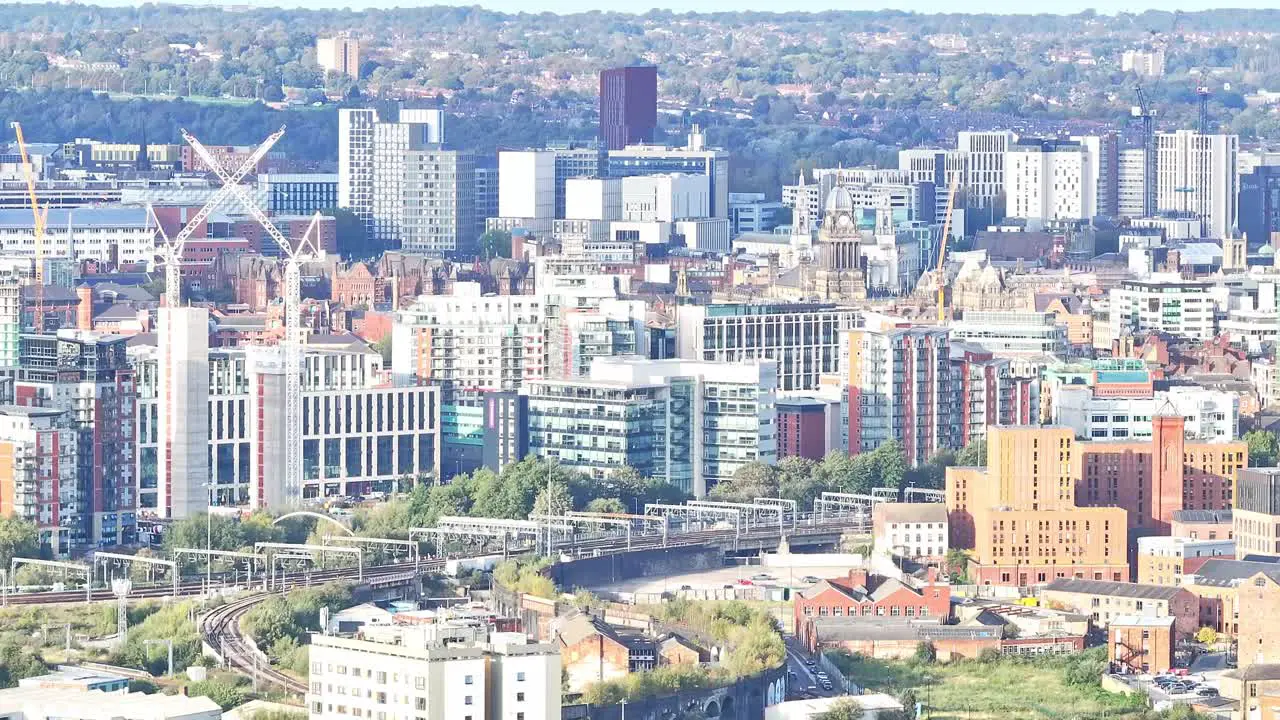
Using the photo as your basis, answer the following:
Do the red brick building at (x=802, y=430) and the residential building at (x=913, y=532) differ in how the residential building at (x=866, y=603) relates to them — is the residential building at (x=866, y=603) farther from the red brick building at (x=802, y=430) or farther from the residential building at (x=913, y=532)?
the red brick building at (x=802, y=430)

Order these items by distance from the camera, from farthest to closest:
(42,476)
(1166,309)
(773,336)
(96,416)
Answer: (1166,309) → (773,336) → (96,416) → (42,476)

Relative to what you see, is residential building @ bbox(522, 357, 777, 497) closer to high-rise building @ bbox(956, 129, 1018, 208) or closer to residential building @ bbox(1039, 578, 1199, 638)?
residential building @ bbox(1039, 578, 1199, 638)

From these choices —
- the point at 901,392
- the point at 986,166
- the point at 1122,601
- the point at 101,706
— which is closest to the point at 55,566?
Result: the point at 1122,601

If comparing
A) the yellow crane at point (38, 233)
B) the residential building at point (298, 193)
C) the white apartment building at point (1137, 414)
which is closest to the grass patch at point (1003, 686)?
the white apartment building at point (1137, 414)

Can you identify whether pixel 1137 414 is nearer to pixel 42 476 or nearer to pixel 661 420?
pixel 661 420

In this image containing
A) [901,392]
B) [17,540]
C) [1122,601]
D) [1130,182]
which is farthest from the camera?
[1130,182]

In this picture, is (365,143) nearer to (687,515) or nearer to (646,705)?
(687,515)

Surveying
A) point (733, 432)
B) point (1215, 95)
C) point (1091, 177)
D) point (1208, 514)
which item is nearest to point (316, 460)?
point (733, 432)
